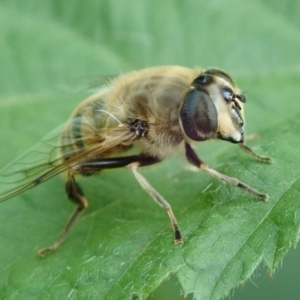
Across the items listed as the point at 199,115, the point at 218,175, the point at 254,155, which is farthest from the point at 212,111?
the point at 254,155

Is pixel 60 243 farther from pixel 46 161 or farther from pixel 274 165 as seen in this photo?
pixel 274 165

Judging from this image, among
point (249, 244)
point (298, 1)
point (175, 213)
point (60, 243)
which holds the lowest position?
point (60, 243)

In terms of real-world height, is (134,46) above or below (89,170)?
above

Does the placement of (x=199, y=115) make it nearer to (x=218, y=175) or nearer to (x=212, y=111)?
(x=212, y=111)

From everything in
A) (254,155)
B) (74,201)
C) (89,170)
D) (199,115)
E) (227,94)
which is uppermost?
(227,94)

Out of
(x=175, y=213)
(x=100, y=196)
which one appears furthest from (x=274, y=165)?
(x=100, y=196)

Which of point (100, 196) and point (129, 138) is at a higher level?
point (129, 138)

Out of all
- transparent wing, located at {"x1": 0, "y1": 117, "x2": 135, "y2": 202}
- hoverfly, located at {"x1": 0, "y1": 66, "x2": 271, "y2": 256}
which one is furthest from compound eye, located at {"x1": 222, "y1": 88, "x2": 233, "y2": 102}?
transparent wing, located at {"x1": 0, "y1": 117, "x2": 135, "y2": 202}
